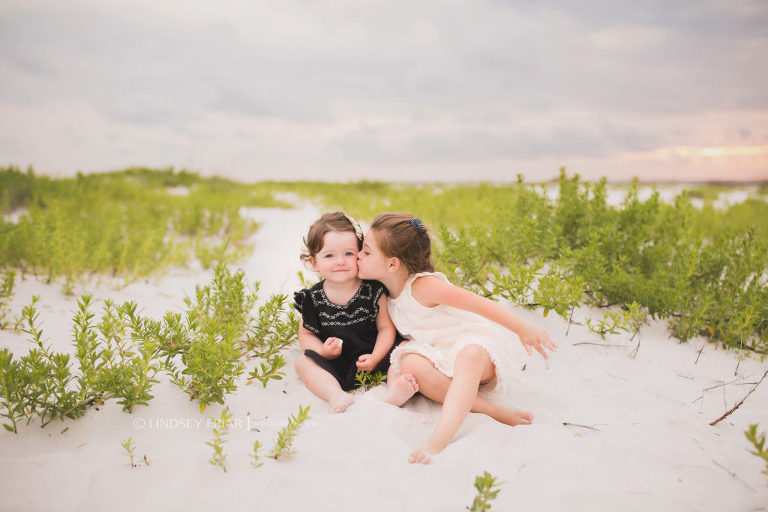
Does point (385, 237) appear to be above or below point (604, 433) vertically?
above

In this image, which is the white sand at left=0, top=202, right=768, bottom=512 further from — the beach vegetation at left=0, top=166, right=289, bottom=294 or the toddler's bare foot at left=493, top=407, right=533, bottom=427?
the beach vegetation at left=0, top=166, right=289, bottom=294

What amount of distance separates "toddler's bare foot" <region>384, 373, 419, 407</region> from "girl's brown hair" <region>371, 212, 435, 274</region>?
0.63 meters

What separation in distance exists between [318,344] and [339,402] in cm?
49

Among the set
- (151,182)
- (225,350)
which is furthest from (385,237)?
(151,182)

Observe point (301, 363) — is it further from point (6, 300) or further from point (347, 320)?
point (6, 300)

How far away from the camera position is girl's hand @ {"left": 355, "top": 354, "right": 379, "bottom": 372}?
8.50 ft

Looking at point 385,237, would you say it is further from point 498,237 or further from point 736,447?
point 736,447

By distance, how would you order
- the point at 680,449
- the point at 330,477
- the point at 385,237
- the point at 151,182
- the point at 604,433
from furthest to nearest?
the point at 151,182 → the point at 385,237 → the point at 604,433 → the point at 680,449 → the point at 330,477

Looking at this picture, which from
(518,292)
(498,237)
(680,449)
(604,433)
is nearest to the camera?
(680,449)

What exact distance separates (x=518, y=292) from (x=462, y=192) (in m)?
6.45

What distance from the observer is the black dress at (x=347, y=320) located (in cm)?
278

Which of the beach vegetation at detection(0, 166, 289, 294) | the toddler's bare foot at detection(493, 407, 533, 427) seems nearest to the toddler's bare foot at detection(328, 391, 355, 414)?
the toddler's bare foot at detection(493, 407, 533, 427)

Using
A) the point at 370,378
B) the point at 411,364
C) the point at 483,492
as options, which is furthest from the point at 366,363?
the point at 483,492

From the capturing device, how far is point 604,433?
2238 millimetres
